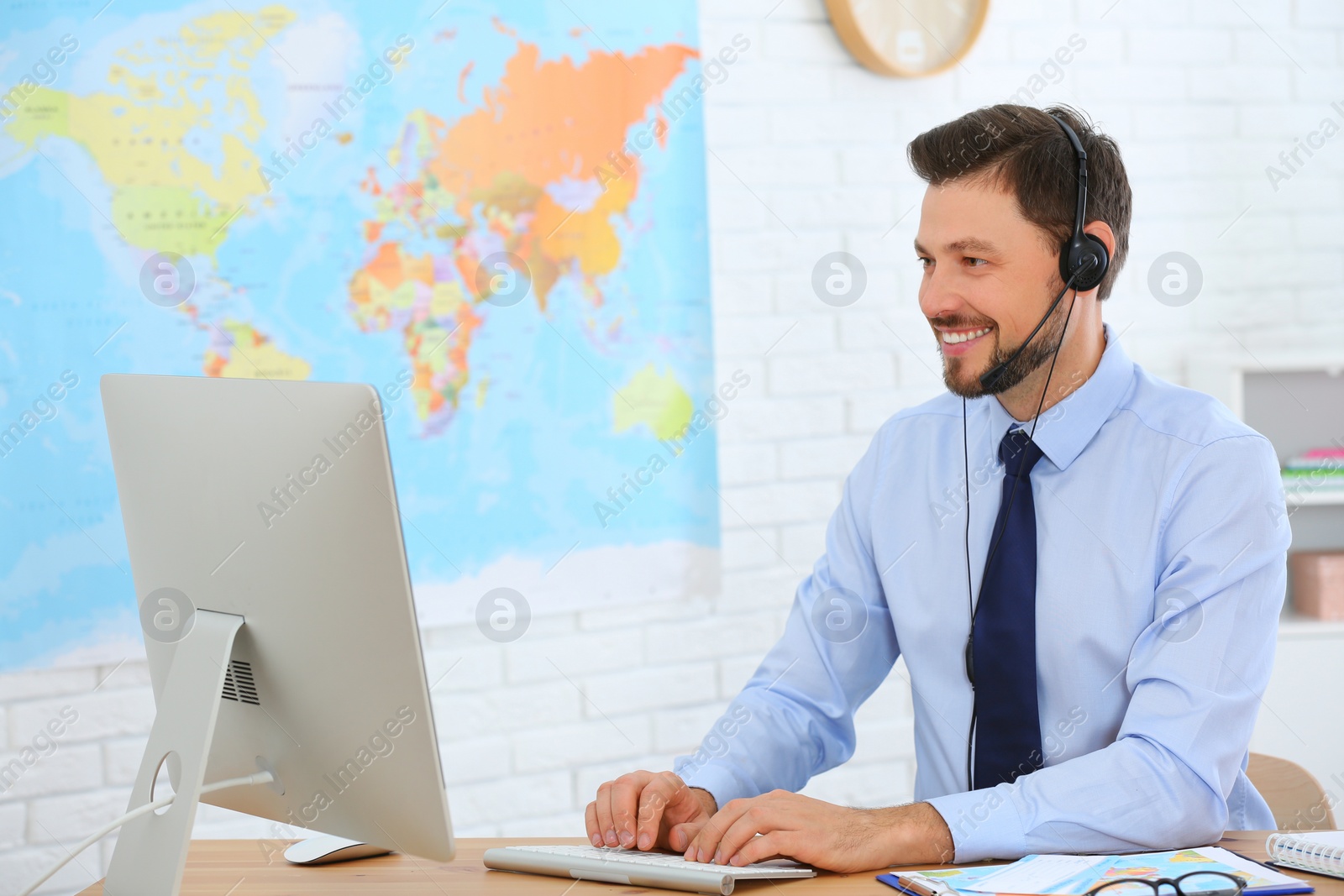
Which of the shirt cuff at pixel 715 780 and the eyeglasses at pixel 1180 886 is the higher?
the eyeglasses at pixel 1180 886

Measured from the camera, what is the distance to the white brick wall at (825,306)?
91.7 inches

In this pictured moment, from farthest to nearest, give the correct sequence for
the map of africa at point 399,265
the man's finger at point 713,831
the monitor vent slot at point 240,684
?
the map of africa at point 399,265, the man's finger at point 713,831, the monitor vent slot at point 240,684

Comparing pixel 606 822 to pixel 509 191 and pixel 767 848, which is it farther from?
pixel 509 191

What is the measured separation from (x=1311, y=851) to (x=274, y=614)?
99 centimetres

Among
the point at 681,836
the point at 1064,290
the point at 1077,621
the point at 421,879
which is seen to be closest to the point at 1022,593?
the point at 1077,621

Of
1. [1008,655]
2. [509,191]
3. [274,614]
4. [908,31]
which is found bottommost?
[1008,655]

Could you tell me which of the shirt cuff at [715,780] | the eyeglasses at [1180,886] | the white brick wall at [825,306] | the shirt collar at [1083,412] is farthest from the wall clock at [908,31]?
the eyeglasses at [1180,886]

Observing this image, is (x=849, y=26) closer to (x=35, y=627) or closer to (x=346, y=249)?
(x=346, y=249)

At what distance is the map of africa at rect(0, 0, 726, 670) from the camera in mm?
1946

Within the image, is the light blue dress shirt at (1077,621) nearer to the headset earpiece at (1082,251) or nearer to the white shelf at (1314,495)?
the headset earpiece at (1082,251)

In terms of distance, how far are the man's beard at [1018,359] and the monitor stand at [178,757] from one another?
98cm

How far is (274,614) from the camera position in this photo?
1030mm

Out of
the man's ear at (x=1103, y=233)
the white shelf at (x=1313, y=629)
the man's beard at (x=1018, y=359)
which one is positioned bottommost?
the white shelf at (x=1313, y=629)

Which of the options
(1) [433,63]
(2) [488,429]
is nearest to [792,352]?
(2) [488,429]
